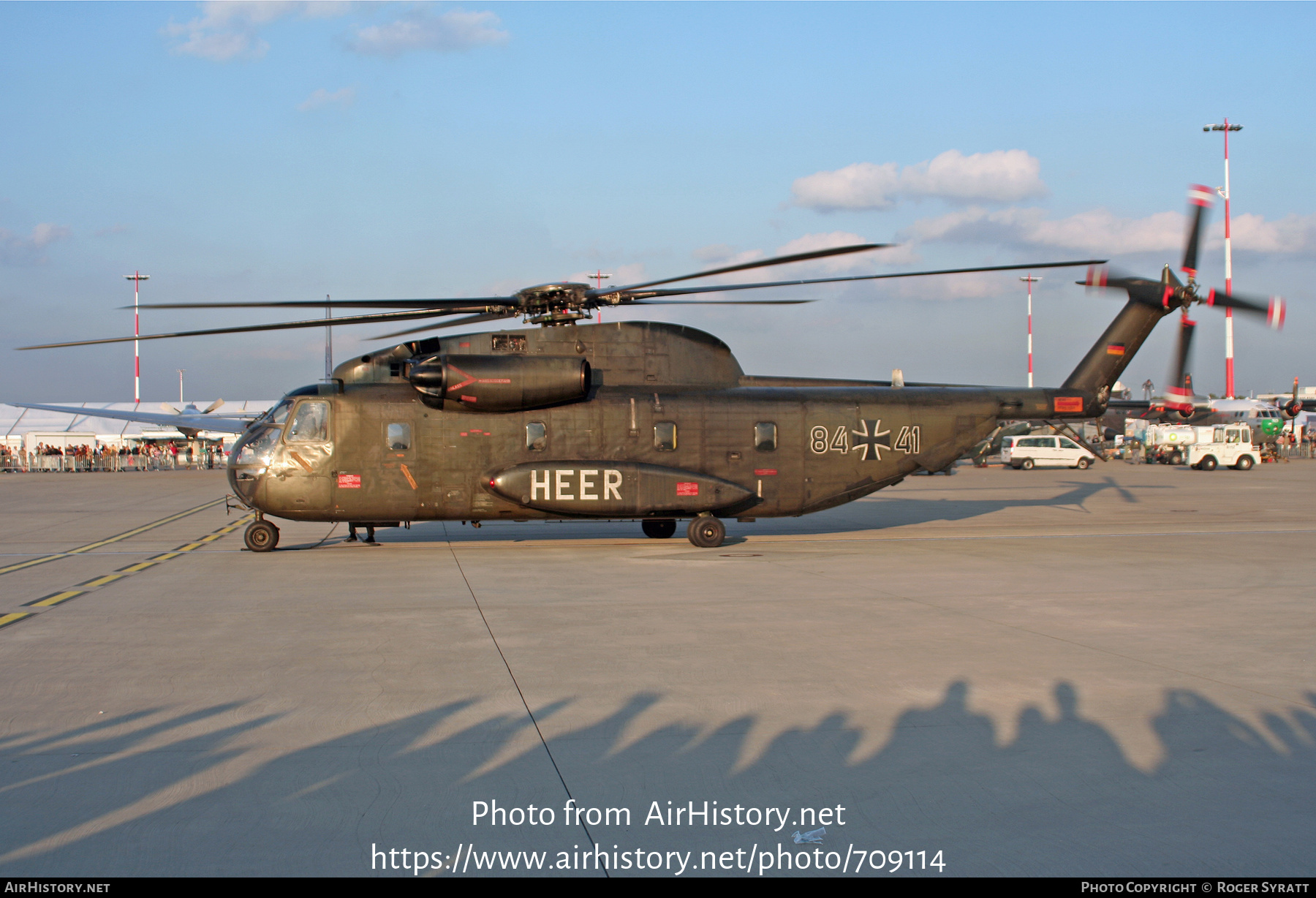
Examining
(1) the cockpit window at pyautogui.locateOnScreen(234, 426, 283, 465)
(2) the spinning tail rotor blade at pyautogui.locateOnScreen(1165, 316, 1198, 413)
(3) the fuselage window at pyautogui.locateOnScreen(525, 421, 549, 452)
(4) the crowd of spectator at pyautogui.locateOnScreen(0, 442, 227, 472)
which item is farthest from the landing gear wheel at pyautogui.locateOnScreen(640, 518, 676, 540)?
(4) the crowd of spectator at pyautogui.locateOnScreen(0, 442, 227, 472)

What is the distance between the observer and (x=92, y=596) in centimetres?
1128

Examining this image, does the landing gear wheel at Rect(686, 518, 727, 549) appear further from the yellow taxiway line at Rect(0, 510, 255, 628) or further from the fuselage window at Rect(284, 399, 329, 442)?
the yellow taxiway line at Rect(0, 510, 255, 628)

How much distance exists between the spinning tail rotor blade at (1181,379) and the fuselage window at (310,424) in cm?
1573

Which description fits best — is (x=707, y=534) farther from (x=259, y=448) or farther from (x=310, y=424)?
(x=259, y=448)

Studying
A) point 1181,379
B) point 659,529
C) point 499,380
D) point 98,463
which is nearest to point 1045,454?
point 1181,379

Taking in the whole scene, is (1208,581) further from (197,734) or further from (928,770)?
(197,734)

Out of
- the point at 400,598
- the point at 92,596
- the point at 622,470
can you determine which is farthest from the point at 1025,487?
the point at 92,596

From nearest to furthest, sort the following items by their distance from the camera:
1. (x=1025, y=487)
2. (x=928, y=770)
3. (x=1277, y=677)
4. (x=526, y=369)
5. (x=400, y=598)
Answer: (x=928, y=770), (x=1277, y=677), (x=400, y=598), (x=526, y=369), (x=1025, y=487)

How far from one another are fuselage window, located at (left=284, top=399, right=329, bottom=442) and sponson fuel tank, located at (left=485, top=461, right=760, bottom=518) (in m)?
2.93

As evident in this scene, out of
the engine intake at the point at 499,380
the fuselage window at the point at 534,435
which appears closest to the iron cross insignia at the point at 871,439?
the engine intake at the point at 499,380

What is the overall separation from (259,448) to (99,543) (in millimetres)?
4678

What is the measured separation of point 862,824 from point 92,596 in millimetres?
10341

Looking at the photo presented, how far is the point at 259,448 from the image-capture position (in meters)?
15.9

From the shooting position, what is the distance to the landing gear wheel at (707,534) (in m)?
16.4
